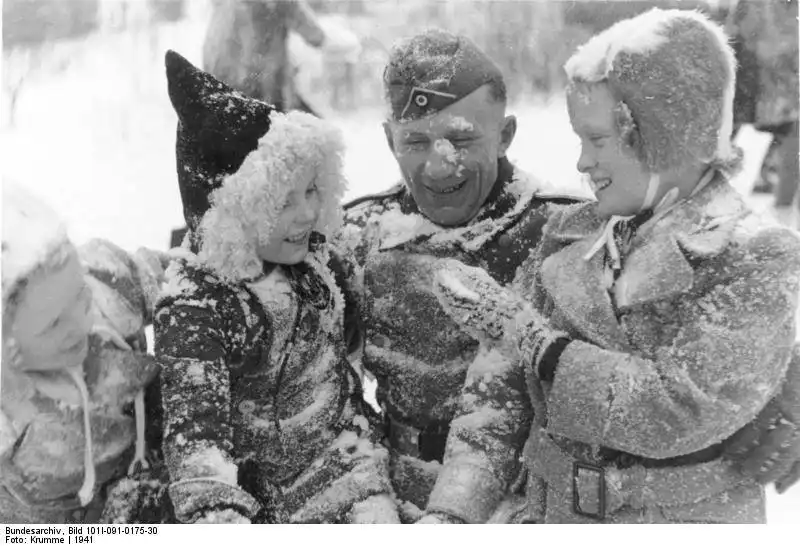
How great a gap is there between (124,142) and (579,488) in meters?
1.15

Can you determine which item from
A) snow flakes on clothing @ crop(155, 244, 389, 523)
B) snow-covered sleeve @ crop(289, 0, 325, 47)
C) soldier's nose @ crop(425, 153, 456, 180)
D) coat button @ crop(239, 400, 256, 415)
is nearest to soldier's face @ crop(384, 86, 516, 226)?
soldier's nose @ crop(425, 153, 456, 180)

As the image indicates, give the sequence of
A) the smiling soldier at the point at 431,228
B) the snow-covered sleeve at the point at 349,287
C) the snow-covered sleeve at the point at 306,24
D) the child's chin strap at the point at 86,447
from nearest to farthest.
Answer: the child's chin strap at the point at 86,447
the smiling soldier at the point at 431,228
the snow-covered sleeve at the point at 349,287
the snow-covered sleeve at the point at 306,24

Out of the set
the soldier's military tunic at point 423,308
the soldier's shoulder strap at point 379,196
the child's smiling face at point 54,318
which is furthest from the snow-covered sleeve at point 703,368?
the child's smiling face at point 54,318

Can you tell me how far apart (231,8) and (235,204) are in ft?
2.05

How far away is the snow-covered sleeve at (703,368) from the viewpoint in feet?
3.58

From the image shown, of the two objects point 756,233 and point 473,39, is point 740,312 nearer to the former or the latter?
point 756,233

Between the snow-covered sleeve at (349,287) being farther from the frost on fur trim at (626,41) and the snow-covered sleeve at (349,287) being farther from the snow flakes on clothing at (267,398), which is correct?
the frost on fur trim at (626,41)

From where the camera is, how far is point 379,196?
5.78 feet

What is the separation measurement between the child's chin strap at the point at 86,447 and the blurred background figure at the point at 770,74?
122 centimetres

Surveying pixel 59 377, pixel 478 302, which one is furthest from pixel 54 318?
pixel 478 302

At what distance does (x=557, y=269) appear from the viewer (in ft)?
4.21

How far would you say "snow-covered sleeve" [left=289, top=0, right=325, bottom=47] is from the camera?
178 cm

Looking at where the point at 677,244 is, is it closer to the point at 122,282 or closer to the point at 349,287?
the point at 349,287

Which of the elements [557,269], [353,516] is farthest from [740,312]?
[353,516]
